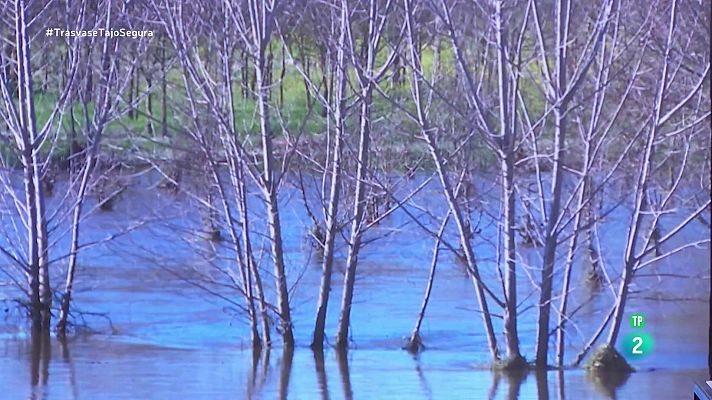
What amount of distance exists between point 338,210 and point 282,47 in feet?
3.84

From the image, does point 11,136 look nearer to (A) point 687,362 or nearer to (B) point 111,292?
(B) point 111,292

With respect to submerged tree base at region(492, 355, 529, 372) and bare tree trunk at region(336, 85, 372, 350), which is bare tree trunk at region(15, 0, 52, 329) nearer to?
bare tree trunk at region(336, 85, 372, 350)

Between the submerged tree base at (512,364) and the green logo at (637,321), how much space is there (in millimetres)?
1135

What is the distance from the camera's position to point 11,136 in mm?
9828

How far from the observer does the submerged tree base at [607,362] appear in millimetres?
8398

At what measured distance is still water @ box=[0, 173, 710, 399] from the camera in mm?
7945

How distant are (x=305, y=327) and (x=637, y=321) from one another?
2.40 metres

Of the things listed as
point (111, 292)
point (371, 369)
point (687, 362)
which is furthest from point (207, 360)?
point (687, 362)

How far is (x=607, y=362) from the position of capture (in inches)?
332

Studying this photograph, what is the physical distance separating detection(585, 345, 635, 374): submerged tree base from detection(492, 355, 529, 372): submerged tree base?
1.45 feet

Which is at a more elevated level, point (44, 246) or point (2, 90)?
point (2, 90)

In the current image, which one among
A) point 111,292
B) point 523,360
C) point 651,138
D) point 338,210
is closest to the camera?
point 651,138

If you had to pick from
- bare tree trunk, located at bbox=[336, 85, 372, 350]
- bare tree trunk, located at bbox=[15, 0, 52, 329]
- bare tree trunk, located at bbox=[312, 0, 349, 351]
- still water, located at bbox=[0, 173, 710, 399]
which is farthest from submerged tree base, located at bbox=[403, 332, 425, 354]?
bare tree trunk, located at bbox=[15, 0, 52, 329]

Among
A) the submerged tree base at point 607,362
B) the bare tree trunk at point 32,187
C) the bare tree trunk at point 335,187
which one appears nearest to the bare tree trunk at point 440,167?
the bare tree trunk at point 335,187
